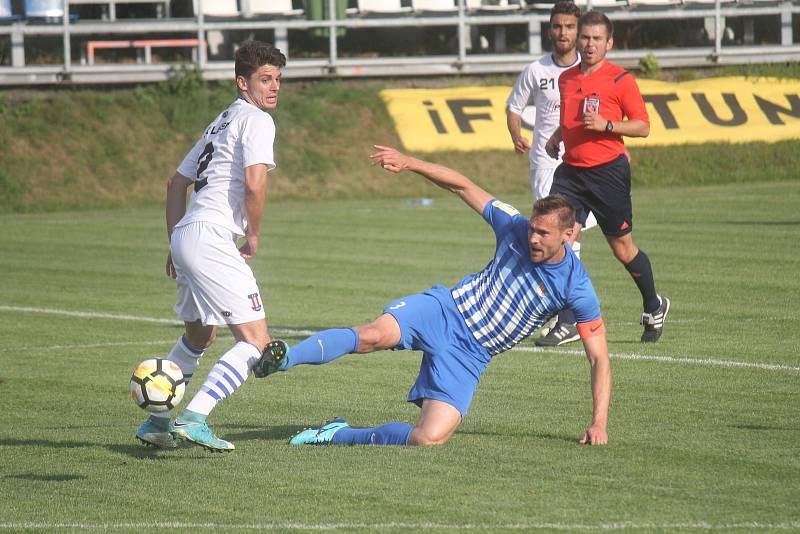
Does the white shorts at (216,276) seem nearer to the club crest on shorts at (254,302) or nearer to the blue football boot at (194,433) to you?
the club crest on shorts at (254,302)

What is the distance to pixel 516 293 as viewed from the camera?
705cm

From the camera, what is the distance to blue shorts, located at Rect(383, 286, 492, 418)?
23.0ft

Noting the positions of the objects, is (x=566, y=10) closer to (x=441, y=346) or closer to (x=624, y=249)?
(x=624, y=249)

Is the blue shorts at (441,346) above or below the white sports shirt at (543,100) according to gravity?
below

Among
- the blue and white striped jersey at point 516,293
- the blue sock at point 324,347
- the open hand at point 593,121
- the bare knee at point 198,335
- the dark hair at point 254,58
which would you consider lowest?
the bare knee at point 198,335

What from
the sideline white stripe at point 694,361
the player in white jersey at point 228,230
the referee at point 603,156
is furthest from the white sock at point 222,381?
the referee at point 603,156

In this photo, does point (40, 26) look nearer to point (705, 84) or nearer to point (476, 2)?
point (476, 2)

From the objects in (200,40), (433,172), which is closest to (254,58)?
(433,172)

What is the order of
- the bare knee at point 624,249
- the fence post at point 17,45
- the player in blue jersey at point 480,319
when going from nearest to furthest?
the player in blue jersey at point 480,319 < the bare knee at point 624,249 < the fence post at point 17,45

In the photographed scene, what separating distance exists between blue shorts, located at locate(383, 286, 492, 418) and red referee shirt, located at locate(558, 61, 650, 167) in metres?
3.32

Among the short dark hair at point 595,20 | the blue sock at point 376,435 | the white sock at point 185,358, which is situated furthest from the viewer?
the short dark hair at point 595,20

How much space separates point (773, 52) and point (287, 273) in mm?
16341

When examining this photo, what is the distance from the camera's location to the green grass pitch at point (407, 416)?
222 inches

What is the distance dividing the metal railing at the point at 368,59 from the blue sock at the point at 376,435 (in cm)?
2070
